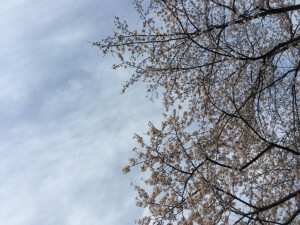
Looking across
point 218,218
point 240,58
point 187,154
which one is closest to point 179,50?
point 240,58

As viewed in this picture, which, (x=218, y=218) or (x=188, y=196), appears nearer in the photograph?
(x=218, y=218)

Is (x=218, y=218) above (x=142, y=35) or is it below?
below

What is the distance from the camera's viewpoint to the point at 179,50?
30.8 feet

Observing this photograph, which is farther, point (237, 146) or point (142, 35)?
point (142, 35)

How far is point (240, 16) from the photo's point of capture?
27.6ft

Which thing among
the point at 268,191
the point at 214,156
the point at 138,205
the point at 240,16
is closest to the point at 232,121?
the point at 214,156

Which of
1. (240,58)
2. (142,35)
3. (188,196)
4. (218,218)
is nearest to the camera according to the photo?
(218,218)

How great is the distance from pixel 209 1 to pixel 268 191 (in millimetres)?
5369

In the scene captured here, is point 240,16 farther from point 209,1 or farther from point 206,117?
point 206,117

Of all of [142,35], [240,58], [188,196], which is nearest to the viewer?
[188,196]

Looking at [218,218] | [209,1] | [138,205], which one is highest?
[209,1]

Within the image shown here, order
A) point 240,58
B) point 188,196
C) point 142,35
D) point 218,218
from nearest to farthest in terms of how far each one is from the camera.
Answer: point 218,218, point 188,196, point 240,58, point 142,35

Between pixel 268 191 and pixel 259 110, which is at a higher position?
pixel 259 110

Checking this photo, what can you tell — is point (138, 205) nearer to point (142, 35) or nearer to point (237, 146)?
point (237, 146)
